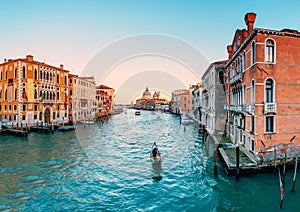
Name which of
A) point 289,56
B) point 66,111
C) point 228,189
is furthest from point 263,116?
point 66,111

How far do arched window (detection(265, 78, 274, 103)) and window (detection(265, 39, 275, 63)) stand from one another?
4.02ft

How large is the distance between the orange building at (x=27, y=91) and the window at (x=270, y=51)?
3061 cm

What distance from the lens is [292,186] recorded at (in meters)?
10.3

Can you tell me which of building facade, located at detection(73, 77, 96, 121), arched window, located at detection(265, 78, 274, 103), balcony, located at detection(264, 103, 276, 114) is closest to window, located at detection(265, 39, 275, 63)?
arched window, located at detection(265, 78, 274, 103)

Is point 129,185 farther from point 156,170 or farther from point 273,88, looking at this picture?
point 273,88

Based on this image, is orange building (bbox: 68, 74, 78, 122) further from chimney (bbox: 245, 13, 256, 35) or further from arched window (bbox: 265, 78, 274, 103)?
arched window (bbox: 265, 78, 274, 103)

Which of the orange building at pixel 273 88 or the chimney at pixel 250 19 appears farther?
the chimney at pixel 250 19

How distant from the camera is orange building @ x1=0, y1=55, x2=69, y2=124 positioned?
1218 inches

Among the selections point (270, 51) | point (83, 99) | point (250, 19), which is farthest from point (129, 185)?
point (83, 99)

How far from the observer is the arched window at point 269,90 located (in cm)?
1295

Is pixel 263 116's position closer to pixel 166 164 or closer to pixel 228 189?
pixel 228 189

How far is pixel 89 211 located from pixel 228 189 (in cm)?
667

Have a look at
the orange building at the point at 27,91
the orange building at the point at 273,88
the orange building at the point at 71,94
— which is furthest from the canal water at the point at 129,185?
the orange building at the point at 71,94

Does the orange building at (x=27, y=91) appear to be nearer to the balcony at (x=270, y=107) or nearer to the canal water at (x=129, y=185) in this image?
the canal water at (x=129, y=185)
